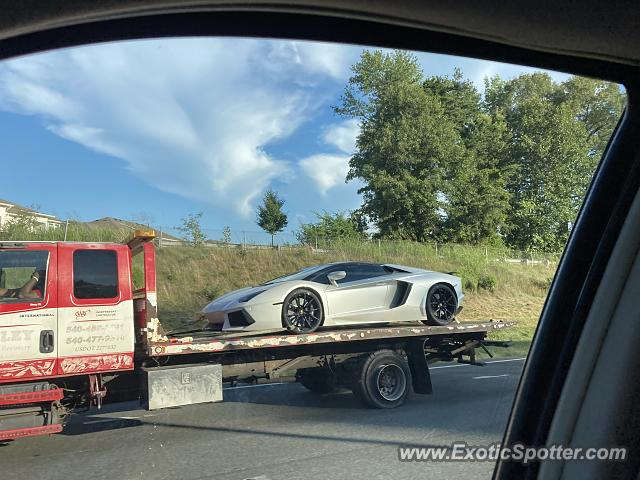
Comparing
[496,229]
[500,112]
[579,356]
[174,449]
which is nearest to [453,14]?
[579,356]

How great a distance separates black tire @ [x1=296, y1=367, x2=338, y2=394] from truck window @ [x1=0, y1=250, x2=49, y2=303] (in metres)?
3.37

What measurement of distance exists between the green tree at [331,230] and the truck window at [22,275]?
281 cm

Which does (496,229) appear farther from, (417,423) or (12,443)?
(12,443)

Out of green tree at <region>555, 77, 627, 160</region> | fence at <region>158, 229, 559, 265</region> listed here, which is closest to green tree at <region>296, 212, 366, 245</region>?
fence at <region>158, 229, 559, 265</region>

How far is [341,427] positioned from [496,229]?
2.91 metres

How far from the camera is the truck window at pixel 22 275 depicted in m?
6.50

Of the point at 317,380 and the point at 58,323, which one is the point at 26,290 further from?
the point at 317,380

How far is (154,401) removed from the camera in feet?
22.6

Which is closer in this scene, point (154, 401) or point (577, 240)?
point (577, 240)

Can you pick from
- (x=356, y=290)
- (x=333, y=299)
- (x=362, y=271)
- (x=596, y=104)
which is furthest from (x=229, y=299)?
(x=596, y=104)

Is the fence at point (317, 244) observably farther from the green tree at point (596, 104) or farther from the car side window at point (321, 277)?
the green tree at point (596, 104)

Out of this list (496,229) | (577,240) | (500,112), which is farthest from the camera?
(496,229)

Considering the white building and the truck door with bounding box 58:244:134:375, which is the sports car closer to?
the truck door with bounding box 58:244:134:375

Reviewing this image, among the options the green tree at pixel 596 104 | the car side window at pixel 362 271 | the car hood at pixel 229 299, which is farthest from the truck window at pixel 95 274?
the green tree at pixel 596 104
